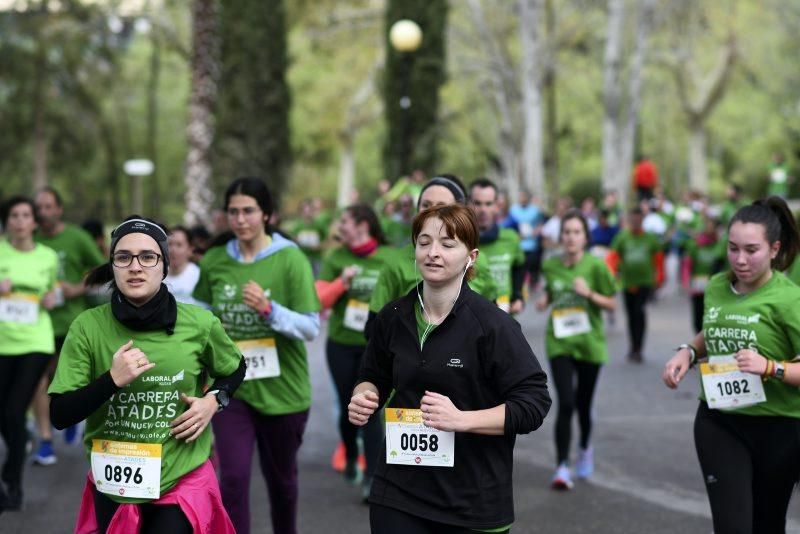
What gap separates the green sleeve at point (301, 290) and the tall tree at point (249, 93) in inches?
554

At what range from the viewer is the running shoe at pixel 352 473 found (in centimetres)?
746

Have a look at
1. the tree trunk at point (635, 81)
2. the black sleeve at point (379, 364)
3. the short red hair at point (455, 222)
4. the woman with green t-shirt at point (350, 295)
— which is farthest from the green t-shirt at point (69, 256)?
the tree trunk at point (635, 81)

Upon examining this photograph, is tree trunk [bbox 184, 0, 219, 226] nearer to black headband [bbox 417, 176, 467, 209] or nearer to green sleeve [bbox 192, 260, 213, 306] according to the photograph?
green sleeve [bbox 192, 260, 213, 306]

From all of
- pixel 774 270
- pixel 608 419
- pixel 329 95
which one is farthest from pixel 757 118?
pixel 774 270

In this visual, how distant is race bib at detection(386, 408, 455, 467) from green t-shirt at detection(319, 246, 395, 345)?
356 cm

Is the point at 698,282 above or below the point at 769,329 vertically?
above

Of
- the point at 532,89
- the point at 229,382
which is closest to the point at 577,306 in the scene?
the point at 229,382

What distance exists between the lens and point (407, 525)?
11.6 feet

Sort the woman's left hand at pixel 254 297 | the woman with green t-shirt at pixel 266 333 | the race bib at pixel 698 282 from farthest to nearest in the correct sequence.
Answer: the race bib at pixel 698 282, the woman with green t-shirt at pixel 266 333, the woman's left hand at pixel 254 297

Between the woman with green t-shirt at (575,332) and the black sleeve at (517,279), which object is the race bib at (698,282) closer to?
the woman with green t-shirt at (575,332)

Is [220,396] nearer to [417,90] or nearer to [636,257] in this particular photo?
[636,257]

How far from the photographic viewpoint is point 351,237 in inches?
302

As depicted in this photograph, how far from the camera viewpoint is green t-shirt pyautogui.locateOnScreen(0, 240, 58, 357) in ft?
23.1

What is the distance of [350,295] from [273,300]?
7.14ft
